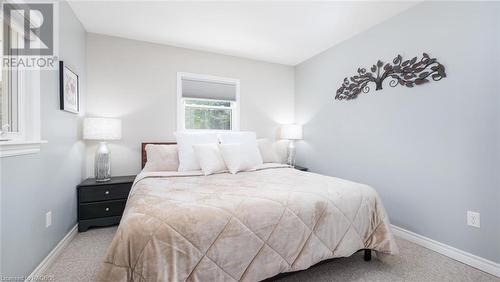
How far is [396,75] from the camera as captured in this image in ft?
8.24

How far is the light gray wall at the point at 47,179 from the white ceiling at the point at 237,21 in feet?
1.58

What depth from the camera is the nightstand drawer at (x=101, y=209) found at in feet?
8.23

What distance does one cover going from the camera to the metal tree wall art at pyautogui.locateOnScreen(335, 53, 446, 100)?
7.23 feet

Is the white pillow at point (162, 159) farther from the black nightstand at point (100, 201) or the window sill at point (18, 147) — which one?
the window sill at point (18, 147)

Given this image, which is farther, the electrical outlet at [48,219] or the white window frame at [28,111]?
the electrical outlet at [48,219]

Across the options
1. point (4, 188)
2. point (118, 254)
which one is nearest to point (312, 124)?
point (118, 254)

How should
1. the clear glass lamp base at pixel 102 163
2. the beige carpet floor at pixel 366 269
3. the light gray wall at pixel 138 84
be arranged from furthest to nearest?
the light gray wall at pixel 138 84 → the clear glass lamp base at pixel 102 163 → the beige carpet floor at pixel 366 269

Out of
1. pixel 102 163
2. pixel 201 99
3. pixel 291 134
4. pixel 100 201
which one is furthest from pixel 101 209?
pixel 291 134

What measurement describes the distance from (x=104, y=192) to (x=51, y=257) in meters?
0.83

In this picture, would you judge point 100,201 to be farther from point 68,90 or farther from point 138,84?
point 138,84

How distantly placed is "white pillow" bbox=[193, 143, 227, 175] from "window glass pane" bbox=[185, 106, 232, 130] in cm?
104

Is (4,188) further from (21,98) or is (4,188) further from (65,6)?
(65,6)

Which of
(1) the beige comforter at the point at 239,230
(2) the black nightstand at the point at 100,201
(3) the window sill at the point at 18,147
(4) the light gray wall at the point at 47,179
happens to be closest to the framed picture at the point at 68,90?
(4) the light gray wall at the point at 47,179

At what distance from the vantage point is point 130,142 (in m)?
3.12
